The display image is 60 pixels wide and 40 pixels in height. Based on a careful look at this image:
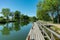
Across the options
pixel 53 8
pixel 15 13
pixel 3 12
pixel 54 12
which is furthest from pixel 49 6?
pixel 15 13

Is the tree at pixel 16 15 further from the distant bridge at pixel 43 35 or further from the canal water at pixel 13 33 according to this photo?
the distant bridge at pixel 43 35

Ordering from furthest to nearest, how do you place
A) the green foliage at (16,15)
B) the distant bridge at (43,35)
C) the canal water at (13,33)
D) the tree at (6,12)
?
the green foliage at (16,15) → the tree at (6,12) → the canal water at (13,33) → the distant bridge at (43,35)

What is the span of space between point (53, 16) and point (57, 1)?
35.6 feet

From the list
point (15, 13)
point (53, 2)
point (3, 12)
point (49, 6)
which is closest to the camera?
point (53, 2)

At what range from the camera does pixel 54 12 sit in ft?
151

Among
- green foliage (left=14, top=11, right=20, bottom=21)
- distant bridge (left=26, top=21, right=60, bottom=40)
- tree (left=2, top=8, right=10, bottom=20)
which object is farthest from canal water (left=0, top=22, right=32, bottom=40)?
green foliage (left=14, top=11, right=20, bottom=21)

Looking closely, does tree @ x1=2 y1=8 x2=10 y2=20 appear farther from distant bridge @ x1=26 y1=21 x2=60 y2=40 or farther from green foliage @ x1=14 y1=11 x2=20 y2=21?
distant bridge @ x1=26 y1=21 x2=60 y2=40

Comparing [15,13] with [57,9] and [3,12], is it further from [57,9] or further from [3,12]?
[57,9]

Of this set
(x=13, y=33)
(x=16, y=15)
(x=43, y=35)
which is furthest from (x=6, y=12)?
(x=43, y=35)

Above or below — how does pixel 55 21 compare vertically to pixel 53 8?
below

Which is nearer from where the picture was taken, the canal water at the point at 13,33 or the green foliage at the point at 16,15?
the canal water at the point at 13,33

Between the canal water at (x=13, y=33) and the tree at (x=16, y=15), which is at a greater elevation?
the tree at (x=16, y=15)

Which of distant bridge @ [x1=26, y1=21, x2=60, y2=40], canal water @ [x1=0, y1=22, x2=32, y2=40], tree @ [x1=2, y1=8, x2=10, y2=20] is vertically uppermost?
tree @ [x1=2, y1=8, x2=10, y2=20]

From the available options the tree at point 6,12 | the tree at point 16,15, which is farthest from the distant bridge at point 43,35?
the tree at point 16,15
